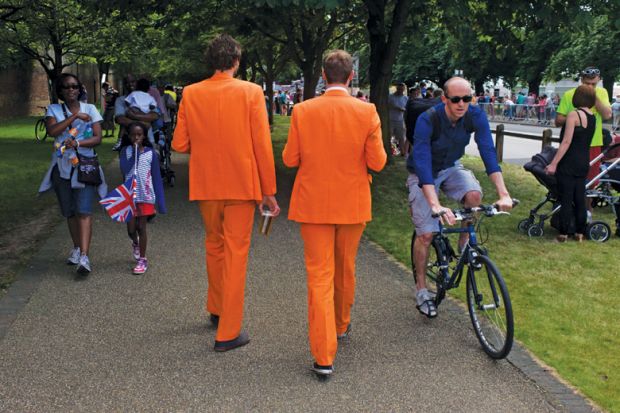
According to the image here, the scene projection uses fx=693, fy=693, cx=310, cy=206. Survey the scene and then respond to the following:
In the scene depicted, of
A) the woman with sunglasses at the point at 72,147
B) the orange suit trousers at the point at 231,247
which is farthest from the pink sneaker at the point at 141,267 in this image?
the orange suit trousers at the point at 231,247

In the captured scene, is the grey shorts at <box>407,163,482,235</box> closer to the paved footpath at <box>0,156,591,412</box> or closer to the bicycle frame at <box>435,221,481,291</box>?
the bicycle frame at <box>435,221,481,291</box>

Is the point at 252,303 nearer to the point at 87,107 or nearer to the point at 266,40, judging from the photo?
the point at 87,107

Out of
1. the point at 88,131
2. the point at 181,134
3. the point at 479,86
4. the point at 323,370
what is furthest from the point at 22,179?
the point at 479,86

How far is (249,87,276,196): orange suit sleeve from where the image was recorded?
4320 millimetres

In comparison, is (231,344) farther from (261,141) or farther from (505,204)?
(505,204)

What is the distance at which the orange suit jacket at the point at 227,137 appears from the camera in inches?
170

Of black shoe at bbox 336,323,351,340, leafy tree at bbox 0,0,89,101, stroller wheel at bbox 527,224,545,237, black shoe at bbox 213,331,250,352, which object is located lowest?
black shoe at bbox 213,331,250,352

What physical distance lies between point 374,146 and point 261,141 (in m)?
0.73

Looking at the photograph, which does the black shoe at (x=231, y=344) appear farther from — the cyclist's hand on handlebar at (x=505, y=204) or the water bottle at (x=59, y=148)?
the water bottle at (x=59, y=148)

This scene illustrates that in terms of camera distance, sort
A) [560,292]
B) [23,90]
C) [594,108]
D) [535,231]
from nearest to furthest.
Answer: [560,292]
[535,231]
[594,108]
[23,90]

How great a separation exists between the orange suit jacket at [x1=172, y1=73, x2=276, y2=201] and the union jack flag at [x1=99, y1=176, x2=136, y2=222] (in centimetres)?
207

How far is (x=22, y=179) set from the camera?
12930 millimetres

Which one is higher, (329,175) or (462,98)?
(462,98)

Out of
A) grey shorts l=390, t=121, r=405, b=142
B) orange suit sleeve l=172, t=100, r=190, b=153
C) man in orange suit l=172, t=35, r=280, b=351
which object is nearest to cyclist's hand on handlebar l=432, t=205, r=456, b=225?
man in orange suit l=172, t=35, r=280, b=351
